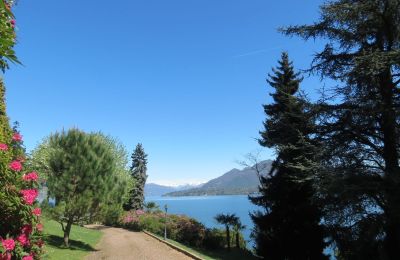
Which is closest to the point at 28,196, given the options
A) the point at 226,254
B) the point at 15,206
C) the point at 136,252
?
the point at 15,206

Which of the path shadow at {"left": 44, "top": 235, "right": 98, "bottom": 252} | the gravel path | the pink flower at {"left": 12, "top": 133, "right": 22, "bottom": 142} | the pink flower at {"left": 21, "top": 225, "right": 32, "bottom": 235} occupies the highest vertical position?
the pink flower at {"left": 12, "top": 133, "right": 22, "bottom": 142}

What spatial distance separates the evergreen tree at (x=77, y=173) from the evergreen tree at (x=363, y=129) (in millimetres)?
13305

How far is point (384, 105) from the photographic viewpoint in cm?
1165

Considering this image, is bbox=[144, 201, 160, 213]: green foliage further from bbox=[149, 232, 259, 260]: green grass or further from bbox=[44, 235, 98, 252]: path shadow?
bbox=[44, 235, 98, 252]: path shadow

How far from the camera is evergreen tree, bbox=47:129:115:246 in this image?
20.8 metres

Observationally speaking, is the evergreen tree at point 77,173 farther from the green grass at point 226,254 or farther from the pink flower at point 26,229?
the pink flower at point 26,229

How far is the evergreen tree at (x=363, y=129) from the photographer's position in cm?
1134

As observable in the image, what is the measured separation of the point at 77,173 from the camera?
21453mm

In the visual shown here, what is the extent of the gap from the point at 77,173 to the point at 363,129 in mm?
15667

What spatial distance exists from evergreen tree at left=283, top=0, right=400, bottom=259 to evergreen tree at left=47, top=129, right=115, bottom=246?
1331 centimetres

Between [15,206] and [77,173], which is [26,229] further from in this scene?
[77,173]

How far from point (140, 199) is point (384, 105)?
45685mm

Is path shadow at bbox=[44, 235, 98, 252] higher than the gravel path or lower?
higher

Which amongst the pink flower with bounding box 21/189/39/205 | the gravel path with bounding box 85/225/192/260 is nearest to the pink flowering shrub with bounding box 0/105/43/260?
the pink flower with bounding box 21/189/39/205
